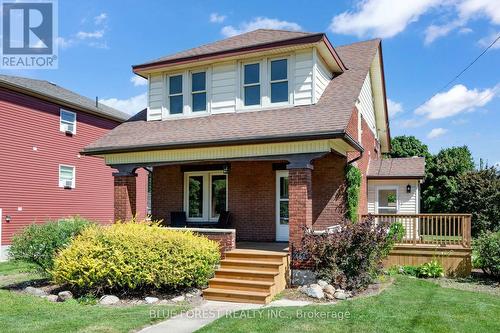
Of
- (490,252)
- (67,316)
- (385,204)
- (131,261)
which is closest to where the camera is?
(67,316)

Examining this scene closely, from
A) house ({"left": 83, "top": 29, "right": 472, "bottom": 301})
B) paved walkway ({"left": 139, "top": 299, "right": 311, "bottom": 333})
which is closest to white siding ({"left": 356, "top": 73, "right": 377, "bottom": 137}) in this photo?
house ({"left": 83, "top": 29, "right": 472, "bottom": 301})

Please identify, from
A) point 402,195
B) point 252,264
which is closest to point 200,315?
point 252,264

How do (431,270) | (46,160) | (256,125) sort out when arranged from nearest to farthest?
(431,270) < (256,125) < (46,160)

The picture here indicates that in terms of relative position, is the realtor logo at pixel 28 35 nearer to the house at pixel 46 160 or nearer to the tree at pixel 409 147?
the house at pixel 46 160

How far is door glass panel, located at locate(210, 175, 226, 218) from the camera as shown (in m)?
14.6

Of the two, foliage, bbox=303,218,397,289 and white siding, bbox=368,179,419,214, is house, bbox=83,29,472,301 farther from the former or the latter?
white siding, bbox=368,179,419,214

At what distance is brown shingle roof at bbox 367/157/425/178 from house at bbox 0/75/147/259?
12.8 meters

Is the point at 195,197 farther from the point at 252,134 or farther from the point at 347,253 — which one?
the point at 347,253

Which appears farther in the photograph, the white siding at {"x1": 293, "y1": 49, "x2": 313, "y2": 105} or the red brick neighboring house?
the white siding at {"x1": 293, "y1": 49, "x2": 313, "y2": 105}

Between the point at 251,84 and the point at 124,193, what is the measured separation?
492 centimetres

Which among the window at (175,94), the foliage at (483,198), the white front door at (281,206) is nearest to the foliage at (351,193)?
the white front door at (281,206)

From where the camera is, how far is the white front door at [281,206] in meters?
13.5

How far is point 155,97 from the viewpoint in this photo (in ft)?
47.1

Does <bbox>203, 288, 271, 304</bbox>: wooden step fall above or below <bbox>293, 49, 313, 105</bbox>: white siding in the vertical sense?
below
